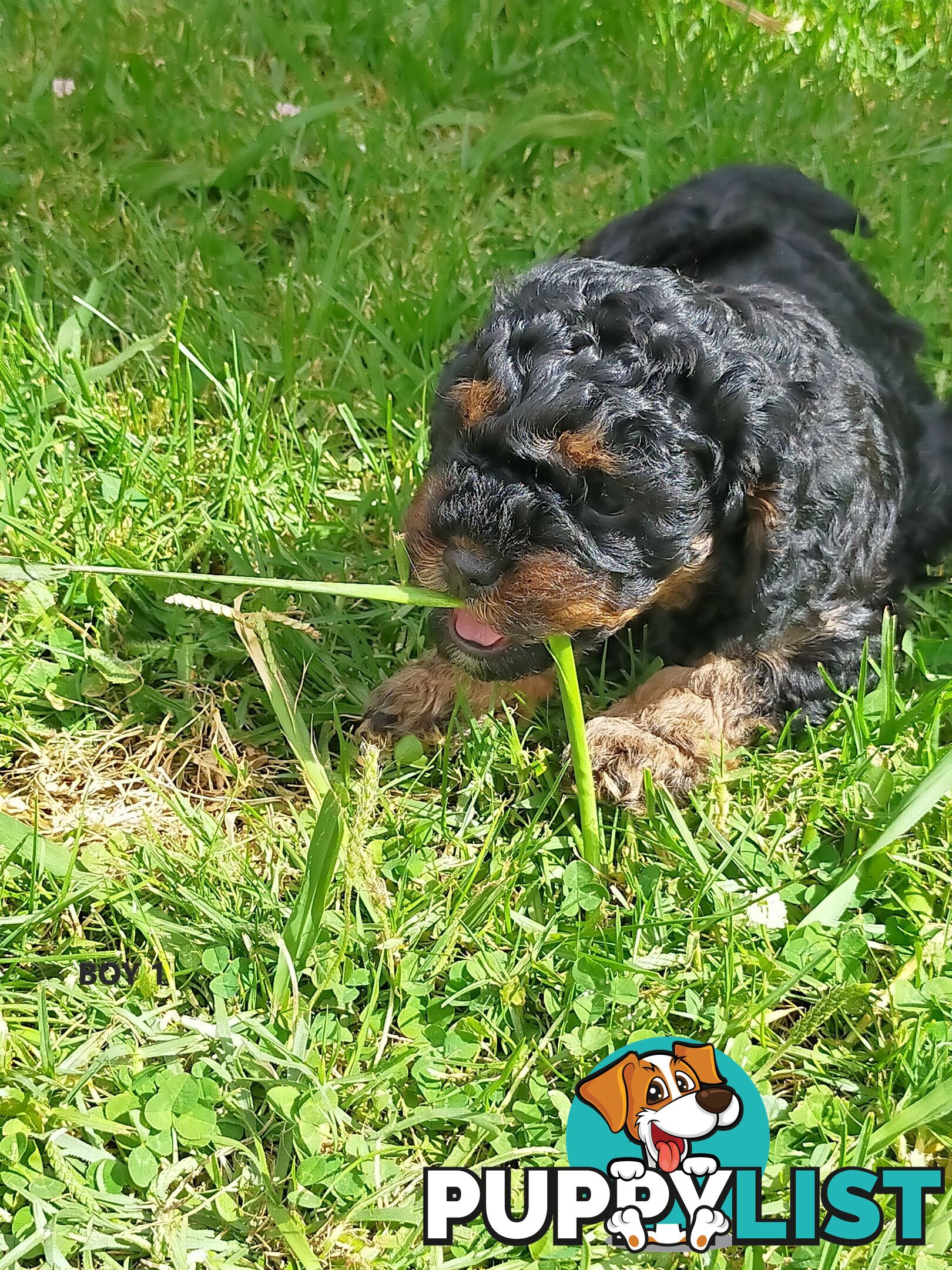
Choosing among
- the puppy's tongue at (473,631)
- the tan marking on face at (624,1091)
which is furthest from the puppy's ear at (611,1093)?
the puppy's tongue at (473,631)

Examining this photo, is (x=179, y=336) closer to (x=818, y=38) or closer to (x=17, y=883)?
(x=17, y=883)

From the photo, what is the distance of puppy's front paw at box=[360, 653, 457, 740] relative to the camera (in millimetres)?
2838

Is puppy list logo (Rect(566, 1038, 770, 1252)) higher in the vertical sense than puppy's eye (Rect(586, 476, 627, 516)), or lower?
lower

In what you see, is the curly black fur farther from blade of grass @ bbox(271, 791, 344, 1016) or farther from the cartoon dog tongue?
the cartoon dog tongue

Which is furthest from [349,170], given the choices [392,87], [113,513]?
[113,513]

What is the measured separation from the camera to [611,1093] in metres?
2.09

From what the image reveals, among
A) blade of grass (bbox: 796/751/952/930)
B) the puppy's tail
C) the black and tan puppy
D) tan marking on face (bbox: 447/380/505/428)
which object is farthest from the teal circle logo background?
the puppy's tail

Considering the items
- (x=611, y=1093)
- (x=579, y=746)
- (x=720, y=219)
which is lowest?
(x=611, y=1093)

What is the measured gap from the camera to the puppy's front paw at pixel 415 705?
112 inches

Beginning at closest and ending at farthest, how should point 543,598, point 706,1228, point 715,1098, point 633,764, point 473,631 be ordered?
point 706,1228
point 715,1098
point 543,598
point 473,631
point 633,764

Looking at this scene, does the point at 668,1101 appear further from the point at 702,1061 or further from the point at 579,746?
the point at 579,746

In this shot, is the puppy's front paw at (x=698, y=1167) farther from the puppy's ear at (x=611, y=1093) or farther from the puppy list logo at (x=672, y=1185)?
the puppy's ear at (x=611, y=1093)

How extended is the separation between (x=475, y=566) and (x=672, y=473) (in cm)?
46

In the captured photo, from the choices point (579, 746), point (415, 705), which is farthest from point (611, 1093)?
point (415, 705)
